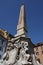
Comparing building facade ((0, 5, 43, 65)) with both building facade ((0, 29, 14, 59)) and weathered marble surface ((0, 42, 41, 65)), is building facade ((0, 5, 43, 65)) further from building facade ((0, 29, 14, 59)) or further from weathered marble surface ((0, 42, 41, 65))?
building facade ((0, 29, 14, 59))

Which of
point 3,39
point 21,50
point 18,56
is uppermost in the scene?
point 3,39

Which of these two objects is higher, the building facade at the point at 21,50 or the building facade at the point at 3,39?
the building facade at the point at 3,39

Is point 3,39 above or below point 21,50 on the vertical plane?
above

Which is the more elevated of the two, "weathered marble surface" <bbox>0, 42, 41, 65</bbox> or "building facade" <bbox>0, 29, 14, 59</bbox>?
"building facade" <bbox>0, 29, 14, 59</bbox>

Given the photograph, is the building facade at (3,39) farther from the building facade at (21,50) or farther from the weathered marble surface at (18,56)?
the weathered marble surface at (18,56)

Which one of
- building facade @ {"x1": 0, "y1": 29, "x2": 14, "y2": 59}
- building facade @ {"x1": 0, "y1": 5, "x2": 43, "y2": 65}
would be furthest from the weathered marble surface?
building facade @ {"x1": 0, "y1": 29, "x2": 14, "y2": 59}

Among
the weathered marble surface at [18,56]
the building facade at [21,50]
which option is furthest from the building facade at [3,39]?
the weathered marble surface at [18,56]

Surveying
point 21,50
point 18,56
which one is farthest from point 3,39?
point 18,56

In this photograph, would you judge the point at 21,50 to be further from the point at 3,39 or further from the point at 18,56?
the point at 3,39

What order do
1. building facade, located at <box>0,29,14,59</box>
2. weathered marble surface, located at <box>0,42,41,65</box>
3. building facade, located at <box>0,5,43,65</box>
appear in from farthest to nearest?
building facade, located at <box>0,29,14,59</box> → building facade, located at <box>0,5,43,65</box> → weathered marble surface, located at <box>0,42,41,65</box>

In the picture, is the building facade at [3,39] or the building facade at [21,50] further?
the building facade at [3,39]

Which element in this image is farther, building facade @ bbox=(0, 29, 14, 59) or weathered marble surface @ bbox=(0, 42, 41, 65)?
building facade @ bbox=(0, 29, 14, 59)

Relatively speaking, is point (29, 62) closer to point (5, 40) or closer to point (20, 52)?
point (20, 52)

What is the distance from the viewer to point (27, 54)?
29.3 feet
